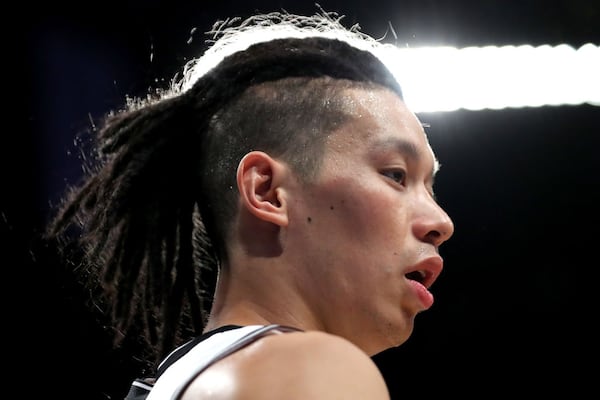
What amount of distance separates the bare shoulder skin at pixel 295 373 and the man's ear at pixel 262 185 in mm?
280

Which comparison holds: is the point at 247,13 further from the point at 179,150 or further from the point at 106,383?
the point at 179,150

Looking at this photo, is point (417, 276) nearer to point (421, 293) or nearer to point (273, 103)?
point (421, 293)

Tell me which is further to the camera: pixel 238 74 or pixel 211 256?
pixel 211 256

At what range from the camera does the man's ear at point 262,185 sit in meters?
1.12

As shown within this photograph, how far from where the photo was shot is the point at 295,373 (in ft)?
2.64

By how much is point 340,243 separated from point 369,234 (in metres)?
0.04

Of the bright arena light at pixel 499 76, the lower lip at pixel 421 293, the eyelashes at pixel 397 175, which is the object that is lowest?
the lower lip at pixel 421 293

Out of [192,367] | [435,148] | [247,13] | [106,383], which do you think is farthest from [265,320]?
[435,148]

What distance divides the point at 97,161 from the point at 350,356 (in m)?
0.90

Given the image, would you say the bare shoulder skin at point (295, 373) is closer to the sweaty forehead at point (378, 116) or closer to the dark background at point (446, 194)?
the sweaty forehead at point (378, 116)

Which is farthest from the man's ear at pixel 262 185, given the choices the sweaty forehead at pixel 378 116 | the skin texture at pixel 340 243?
the sweaty forehead at pixel 378 116

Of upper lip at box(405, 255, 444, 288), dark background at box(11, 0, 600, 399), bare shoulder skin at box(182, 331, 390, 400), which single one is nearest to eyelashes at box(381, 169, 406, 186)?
upper lip at box(405, 255, 444, 288)

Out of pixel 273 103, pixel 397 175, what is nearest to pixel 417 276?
pixel 397 175

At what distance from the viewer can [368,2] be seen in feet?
8.20
